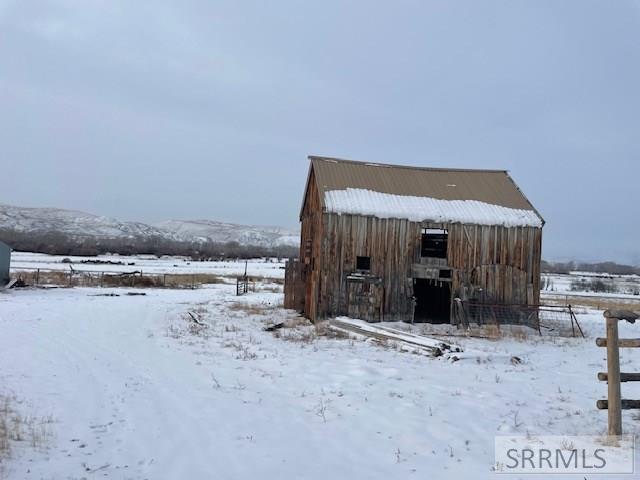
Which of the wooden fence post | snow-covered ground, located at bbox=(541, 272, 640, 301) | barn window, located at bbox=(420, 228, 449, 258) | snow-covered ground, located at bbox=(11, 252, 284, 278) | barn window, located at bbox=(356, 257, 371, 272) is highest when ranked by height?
barn window, located at bbox=(420, 228, 449, 258)

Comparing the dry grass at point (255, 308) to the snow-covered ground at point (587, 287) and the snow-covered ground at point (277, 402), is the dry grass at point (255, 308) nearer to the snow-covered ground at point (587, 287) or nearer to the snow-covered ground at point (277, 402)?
the snow-covered ground at point (277, 402)

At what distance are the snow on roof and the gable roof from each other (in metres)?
0.04

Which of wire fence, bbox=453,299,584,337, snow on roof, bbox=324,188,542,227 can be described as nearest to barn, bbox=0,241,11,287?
snow on roof, bbox=324,188,542,227

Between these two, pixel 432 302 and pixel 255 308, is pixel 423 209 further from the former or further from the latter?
pixel 255 308

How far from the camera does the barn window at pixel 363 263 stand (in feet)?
67.1

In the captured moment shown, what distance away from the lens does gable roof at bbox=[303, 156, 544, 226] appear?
21422 millimetres

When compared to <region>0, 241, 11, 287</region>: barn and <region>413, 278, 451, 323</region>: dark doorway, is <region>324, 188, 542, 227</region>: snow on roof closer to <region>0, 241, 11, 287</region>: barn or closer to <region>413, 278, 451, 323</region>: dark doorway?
<region>413, 278, 451, 323</region>: dark doorway

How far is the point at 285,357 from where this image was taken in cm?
1271

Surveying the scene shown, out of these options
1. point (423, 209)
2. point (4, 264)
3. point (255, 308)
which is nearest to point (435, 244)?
point (423, 209)

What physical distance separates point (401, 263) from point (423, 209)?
2.50 metres

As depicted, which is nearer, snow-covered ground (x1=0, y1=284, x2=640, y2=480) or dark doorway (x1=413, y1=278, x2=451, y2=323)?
snow-covered ground (x1=0, y1=284, x2=640, y2=480)

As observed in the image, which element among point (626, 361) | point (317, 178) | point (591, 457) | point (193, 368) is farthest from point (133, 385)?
point (317, 178)

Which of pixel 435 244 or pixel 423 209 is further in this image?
pixel 435 244

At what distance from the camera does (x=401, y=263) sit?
67.3ft
